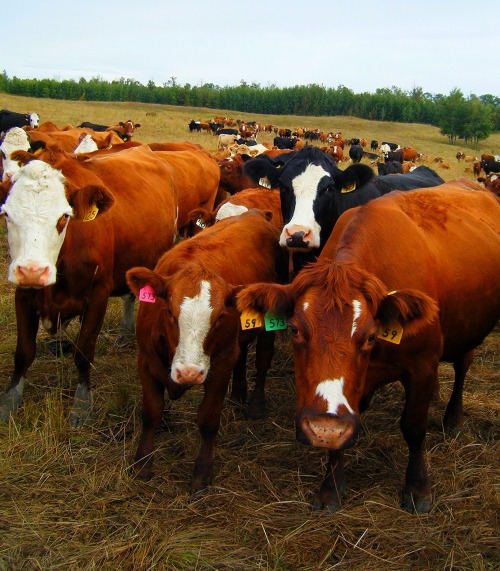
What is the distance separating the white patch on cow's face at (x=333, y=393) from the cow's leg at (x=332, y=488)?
938mm

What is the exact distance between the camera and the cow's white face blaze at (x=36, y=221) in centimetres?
377

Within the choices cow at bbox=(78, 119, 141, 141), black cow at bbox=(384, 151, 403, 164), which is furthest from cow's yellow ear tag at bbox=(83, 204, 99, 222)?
black cow at bbox=(384, 151, 403, 164)

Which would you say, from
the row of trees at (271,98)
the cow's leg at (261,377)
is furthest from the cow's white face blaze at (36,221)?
the row of trees at (271,98)

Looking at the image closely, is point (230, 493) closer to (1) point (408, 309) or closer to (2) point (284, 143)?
(1) point (408, 309)

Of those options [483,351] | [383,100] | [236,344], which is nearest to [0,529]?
[236,344]

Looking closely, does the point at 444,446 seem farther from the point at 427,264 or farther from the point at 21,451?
the point at 21,451

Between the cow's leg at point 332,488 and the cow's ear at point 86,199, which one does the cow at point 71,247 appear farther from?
the cow's leg at point 332,488

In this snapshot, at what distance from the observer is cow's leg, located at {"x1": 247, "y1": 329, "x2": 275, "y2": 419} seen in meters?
4.82

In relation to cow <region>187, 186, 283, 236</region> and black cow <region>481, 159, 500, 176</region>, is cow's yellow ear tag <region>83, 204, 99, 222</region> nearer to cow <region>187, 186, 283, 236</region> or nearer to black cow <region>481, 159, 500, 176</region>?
cow <region>187, 186, 283, 236</region>

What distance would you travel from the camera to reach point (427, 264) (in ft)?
12.6

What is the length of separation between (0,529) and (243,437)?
1807mm

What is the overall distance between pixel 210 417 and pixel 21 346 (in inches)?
69.2

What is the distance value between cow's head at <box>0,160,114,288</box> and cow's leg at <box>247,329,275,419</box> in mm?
1715

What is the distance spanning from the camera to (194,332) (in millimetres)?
3471
